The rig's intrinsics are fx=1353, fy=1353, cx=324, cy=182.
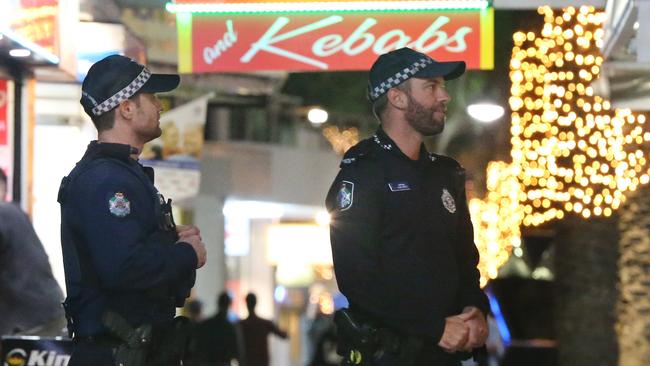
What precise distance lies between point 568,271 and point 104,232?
9.66m

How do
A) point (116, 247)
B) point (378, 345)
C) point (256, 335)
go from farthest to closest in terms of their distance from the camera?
point (256, 335) < point (378, 345) < point (116, 247)

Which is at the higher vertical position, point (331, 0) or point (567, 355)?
point (331, 0)

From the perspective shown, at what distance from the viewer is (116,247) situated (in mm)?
4781

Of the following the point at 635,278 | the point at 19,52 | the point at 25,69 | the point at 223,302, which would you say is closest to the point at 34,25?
the point at 19,52

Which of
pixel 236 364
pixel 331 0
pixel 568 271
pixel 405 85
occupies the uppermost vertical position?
pixel 331 0

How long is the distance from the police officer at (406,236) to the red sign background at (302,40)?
1.77m

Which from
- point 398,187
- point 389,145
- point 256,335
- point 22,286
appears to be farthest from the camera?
point 256,335

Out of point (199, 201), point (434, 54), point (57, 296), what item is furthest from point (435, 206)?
point (199, 201)

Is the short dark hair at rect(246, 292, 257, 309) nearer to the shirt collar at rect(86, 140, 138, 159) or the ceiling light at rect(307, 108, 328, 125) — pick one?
the shirt collar at rect(86, 140, 138, 159)

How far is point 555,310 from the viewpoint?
1428cm

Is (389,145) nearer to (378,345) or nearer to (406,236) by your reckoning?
(406,236)

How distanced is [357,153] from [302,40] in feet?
6.84

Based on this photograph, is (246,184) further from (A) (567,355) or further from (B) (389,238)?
(B) (389,238)

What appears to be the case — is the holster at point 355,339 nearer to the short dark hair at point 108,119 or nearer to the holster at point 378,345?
the holster at point 378,345
